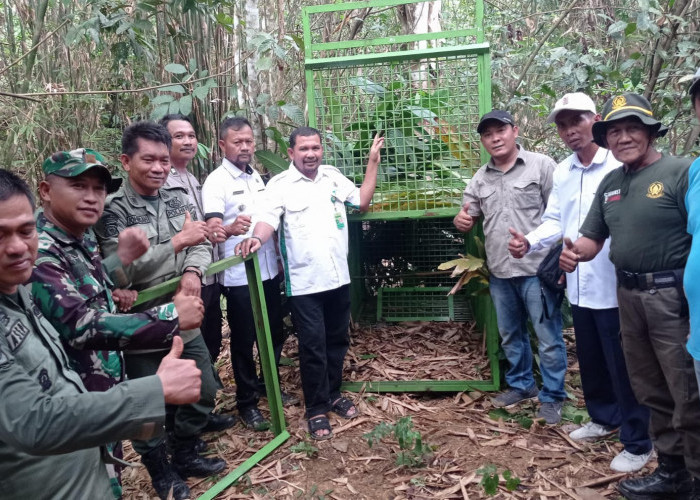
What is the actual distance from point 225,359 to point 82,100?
2706mm

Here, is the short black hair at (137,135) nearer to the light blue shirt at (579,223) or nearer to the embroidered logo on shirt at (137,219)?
the embroidered logo on shirt at (137,219)

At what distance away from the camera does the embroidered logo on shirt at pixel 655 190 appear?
2824 mm

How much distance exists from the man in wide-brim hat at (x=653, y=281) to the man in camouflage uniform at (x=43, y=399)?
2.32m

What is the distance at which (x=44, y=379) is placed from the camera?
5.34 feet

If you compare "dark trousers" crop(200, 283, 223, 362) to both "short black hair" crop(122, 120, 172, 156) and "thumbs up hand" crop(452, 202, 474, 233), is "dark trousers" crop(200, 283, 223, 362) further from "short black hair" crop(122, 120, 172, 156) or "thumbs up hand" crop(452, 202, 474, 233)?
"thumbs up hand" crop(452, 202, 474, 233)

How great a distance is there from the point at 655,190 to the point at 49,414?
110 inches

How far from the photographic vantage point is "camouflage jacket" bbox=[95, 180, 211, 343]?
116 inches

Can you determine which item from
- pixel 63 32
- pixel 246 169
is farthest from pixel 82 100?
pixel 246 169

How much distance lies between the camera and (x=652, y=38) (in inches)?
200

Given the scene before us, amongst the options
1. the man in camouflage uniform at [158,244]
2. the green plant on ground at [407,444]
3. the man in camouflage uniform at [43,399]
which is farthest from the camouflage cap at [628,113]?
the man in camouflage uniform at [43,399]

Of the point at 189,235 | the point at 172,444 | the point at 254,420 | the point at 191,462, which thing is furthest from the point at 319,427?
the point at 189,235

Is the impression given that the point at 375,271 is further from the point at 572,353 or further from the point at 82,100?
the point at 82,100

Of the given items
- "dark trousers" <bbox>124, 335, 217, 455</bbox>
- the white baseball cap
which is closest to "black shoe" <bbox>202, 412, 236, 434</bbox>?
"dark trousers" <bbox>124, 335, 217, 455</bbox>

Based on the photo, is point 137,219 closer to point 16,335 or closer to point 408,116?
point 16,335
